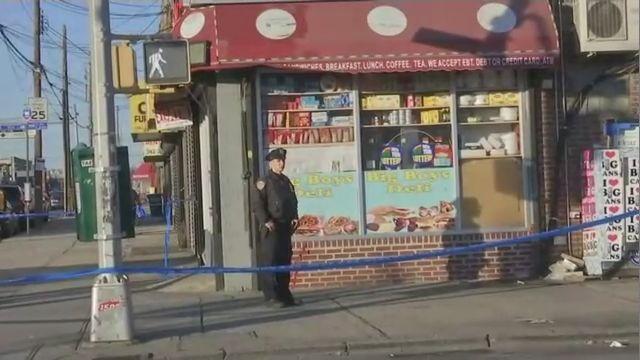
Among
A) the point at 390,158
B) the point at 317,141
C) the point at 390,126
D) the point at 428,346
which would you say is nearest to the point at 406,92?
the point at 390,126

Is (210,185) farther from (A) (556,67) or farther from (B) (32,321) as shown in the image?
(A) (556,67)

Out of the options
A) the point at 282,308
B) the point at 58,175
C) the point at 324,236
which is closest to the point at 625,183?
the point at 324,236

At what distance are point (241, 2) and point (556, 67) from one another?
4485 mm

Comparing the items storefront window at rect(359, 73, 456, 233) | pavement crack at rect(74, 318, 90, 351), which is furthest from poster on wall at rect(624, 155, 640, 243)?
pavement crack at rect(74, 318, 90, 351)

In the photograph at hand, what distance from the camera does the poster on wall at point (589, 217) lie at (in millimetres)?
12914

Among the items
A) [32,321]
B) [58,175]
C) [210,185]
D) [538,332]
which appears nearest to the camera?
[538,332]

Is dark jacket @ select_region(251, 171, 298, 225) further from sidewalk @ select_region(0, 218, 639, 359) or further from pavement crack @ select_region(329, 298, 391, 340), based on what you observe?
A: pavement crack @ select_region(329, 298, 391, 340)

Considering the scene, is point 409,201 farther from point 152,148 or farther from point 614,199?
point 152,148

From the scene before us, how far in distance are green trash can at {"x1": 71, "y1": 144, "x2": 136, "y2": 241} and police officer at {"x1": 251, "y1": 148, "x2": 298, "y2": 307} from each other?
187 cm

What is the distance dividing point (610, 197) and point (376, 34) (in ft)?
12.9

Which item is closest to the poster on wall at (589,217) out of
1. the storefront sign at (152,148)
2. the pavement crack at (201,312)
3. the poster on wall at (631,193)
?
the poster on wall at (631,193)

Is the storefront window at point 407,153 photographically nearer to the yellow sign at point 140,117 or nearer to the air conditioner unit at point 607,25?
the air conditioner unit at point 607,25

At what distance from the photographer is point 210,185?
548 inches

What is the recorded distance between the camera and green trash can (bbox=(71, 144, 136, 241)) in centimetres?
963
